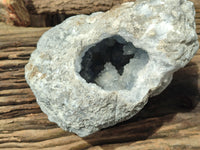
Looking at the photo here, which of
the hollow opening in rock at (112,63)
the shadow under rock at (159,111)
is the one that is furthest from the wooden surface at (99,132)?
the hollow opening in rock at (112,63)

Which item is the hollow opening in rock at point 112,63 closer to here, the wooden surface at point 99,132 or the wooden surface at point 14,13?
the wooden surface at point 99,132

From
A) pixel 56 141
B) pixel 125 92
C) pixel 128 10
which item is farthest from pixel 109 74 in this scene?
pixel 56 141

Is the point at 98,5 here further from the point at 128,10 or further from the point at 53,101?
the point at 53,101

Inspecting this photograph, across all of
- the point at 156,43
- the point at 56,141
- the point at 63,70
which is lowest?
the point at 56,141

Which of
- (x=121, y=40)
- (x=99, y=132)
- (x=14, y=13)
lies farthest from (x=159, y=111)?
(x=14, y=13)

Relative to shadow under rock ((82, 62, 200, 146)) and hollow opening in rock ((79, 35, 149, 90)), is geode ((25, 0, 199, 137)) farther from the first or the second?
shadow under rock ((82, 62, 200, 146))

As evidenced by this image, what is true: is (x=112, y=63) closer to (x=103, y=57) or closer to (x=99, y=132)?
(x=103, y=57)

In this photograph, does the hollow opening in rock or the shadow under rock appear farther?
the shadow under rock

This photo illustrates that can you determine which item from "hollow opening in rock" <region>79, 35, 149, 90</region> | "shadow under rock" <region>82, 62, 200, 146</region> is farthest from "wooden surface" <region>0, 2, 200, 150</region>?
"hollow opening in rock" <region>79, 35, 149, 90</region>
